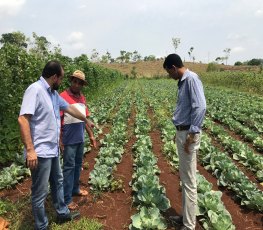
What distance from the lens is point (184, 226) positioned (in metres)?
4.57

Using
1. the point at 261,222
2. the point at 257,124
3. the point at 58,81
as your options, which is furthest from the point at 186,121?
the point at 257,124

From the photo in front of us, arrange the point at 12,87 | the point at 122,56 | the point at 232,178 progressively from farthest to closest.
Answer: the point at 122,56 → the point at 12,87 → the point at 232,178

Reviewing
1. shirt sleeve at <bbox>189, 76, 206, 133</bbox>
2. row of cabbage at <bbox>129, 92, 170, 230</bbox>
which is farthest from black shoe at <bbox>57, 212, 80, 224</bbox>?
shirt sleeve at <bbox>189, 76, 206, 133</bbox>

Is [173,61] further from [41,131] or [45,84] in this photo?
[41,131]

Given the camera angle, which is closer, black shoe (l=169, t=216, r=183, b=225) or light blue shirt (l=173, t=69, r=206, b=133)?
light blue shirt (l=173, t=69, r=206, b=133)

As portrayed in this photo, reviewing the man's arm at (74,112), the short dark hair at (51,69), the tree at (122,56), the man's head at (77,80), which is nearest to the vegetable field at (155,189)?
Answer: the man's arm at (74,112)

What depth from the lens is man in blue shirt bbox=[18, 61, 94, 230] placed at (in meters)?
3.80

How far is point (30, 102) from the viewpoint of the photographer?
12.6 feet

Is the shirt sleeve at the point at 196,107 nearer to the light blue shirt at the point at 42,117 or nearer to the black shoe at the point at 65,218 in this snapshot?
the light blue shirt at the point at 42,117

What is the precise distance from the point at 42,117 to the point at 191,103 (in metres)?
1.78

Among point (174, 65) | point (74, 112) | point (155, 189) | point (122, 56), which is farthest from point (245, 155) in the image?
point (122, 56)

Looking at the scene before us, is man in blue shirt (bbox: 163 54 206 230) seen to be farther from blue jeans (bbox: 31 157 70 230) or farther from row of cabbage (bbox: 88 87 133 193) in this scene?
row of cabbage (bbox: 88 87 133 193)

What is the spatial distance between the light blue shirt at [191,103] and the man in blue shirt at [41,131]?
153cm

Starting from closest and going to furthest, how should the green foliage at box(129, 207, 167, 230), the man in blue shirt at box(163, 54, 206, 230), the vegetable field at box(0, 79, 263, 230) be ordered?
1. the man in blue shirt at box(163, 54, 206, 230)
2. the green foliage at box(129, 207, 167, 230)
3. the vegetable field at box(0, 79, 263, 230)
